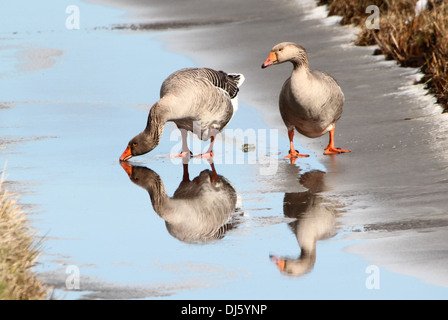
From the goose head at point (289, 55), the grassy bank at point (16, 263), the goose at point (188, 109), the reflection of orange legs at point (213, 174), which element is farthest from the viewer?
the goose head at point (289, 55)

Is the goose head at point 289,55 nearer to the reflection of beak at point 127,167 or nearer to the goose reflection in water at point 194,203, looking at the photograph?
the goose reflection in water at point 194,203

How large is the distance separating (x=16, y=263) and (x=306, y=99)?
17.5 ft

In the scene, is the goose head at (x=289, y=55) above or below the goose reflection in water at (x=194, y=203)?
above

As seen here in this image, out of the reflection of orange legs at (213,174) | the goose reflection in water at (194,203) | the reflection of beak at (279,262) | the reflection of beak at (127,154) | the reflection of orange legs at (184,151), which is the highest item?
the reflection of beak at (279,262)

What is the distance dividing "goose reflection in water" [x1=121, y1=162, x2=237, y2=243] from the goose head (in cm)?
162

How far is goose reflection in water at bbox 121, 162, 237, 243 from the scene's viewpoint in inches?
320

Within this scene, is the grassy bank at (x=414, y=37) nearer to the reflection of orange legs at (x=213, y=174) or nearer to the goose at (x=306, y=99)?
the goose at (x=306, y=99)

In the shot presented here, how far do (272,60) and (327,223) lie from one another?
3610 millimetres

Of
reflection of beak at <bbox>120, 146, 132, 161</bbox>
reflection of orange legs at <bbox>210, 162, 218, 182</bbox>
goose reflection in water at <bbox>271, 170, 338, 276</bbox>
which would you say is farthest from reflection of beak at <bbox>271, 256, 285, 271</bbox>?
reflection of beak at <bbox>120, 146, 132, 161</bbox>

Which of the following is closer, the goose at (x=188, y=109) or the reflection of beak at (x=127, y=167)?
the reflection of beak at (x=127, y=167)

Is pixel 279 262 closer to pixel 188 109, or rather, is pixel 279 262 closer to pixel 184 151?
pixel 188 109

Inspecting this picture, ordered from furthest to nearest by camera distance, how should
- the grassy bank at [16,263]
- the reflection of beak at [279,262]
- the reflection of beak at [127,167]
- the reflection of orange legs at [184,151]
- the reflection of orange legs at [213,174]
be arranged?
1. the reflection of orange legs at [184,151]
2. the reflection of beak at [127,167]
3. the reflection of orange legs at [213,174]
4. the reflection of beak at [279,262]
5. the grassy bank at [16,263]

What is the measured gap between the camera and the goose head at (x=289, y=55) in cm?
1104

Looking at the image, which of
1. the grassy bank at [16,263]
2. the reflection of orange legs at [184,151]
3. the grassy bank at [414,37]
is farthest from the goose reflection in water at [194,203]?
the grassy bank at [414,37]
